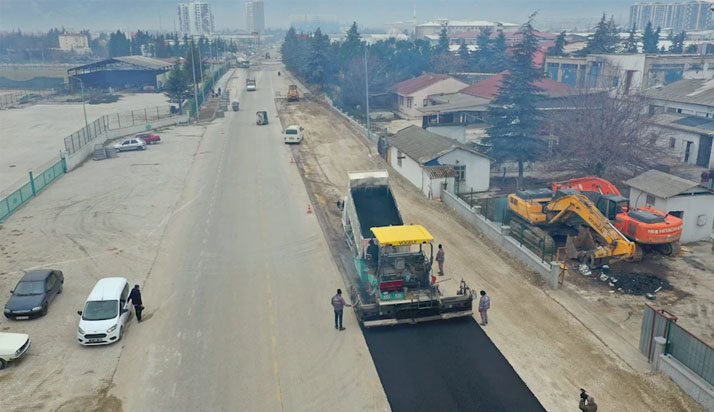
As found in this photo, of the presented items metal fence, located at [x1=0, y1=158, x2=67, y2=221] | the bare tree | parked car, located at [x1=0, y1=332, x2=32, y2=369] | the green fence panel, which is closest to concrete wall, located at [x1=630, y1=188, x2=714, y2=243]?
the bare tree

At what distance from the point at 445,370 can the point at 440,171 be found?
19.7 m

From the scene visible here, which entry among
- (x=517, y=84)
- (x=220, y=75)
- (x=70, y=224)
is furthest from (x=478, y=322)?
(x=220, y=75)

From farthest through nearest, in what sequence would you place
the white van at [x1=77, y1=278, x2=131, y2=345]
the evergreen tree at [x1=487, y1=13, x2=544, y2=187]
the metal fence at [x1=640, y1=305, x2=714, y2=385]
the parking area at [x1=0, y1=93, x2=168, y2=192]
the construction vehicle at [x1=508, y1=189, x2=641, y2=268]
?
the parking area at [x1=0, y1=93, x2=168, y2=192], the evergreen tree at [x1=487, y1=13, x2=544, y2=187], the construction vehicle at [x1=508, y1=189, x2=641, y2=268], the white van at [x1=77, y1=278, x2=131, y2=345], the metal fence at [x1=640, y1=305, x2=714, y2=385]

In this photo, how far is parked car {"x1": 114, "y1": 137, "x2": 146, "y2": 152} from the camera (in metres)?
51.3

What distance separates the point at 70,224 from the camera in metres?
30.6

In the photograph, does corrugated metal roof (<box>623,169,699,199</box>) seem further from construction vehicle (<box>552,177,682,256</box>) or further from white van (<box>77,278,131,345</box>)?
white van (<box>77,278,131,345</box>)

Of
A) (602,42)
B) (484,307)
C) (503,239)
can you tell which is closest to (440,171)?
(503,239)

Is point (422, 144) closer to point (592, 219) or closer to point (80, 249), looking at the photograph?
point (592, 219)

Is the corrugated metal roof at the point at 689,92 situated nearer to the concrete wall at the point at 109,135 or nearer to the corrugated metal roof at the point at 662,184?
the corrugated metal roof at the point at 662,184

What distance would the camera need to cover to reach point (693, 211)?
2719 centimetres

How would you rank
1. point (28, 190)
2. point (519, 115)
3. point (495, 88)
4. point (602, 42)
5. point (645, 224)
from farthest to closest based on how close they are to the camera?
point (602, 42) < point (495, 88) < point (519, 115) < point (28, 190) < point (645, 224)

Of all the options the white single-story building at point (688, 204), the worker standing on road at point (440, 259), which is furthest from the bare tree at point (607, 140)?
the worker standing on road at point (440, 259)

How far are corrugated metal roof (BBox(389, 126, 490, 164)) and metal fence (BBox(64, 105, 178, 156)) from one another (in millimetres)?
27339

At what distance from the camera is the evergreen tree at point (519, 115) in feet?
130
